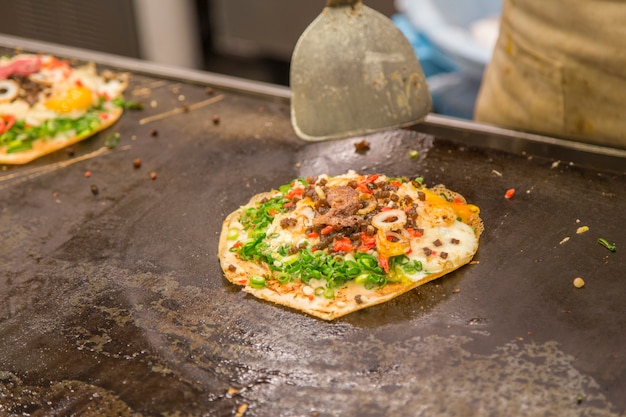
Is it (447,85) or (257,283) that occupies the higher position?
(257,283)

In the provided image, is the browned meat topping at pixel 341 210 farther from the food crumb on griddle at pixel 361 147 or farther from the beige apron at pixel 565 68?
the beige apron at pixel 565 68

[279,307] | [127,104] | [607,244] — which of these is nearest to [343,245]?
[279,307]

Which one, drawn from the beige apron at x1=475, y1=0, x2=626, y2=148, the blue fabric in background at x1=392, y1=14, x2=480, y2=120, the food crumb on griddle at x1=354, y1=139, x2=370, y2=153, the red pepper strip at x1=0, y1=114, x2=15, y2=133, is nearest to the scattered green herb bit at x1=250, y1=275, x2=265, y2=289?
the food crumb on griddle at x1=354, y1=139, x2=370, y2=153

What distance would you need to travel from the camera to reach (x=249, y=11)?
6574mm

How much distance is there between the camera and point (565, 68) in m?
3.18

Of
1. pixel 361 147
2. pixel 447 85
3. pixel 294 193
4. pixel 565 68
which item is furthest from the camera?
pixel 447 85

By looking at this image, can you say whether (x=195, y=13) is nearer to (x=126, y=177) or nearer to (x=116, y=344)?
(x=126, y=177)

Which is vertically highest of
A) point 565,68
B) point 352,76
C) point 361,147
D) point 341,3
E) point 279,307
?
point 341,3

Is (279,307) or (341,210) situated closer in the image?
(279,307)

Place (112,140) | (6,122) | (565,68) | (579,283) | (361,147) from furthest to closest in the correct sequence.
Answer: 1. (6,122)
2. (112,140)
3. (361,147)
4. (565,68)
5. (579,283)

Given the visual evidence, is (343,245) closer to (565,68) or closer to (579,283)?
(579,283)

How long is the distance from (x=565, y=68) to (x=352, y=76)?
1.10 m

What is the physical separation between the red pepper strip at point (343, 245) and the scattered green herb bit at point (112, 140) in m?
1.53

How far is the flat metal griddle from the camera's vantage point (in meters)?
2.17
